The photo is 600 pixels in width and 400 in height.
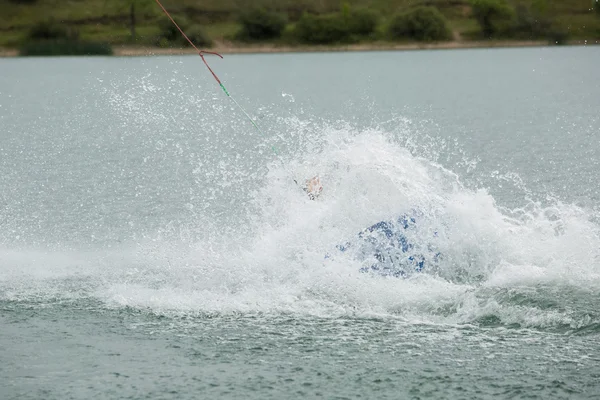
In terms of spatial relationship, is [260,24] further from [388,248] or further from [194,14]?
[388,248]

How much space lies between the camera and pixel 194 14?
99.5 meters

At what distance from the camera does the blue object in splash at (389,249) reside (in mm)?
16078

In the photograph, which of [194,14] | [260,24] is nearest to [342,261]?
[260,24]

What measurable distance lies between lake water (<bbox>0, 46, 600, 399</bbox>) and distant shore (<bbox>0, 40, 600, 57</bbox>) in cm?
6129

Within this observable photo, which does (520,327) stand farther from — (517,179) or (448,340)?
(517,179)

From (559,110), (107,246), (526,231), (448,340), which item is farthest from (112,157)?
(559,110)

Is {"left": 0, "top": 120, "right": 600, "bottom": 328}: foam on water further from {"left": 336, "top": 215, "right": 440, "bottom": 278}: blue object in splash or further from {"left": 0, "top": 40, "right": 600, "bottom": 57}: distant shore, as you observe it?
{"left": 0, "top": 40, "right": 600, "bottom": 57}: distant shore

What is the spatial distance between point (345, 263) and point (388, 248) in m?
0.77

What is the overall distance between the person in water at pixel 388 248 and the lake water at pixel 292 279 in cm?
32

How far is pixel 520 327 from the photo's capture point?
13.9 meters

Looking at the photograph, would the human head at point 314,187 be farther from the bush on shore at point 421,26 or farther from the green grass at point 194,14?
the bush on shore at point 421,26

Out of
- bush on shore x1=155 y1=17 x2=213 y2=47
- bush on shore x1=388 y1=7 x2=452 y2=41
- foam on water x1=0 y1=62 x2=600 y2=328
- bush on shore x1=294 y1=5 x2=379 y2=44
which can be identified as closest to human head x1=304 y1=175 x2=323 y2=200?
foam on water x1=0 y1=62 x2=600 y2=328

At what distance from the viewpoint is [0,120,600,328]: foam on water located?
1491cm

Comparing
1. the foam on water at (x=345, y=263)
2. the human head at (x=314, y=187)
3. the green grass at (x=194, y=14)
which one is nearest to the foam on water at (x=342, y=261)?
the foam on water at (x=345, y=263)
